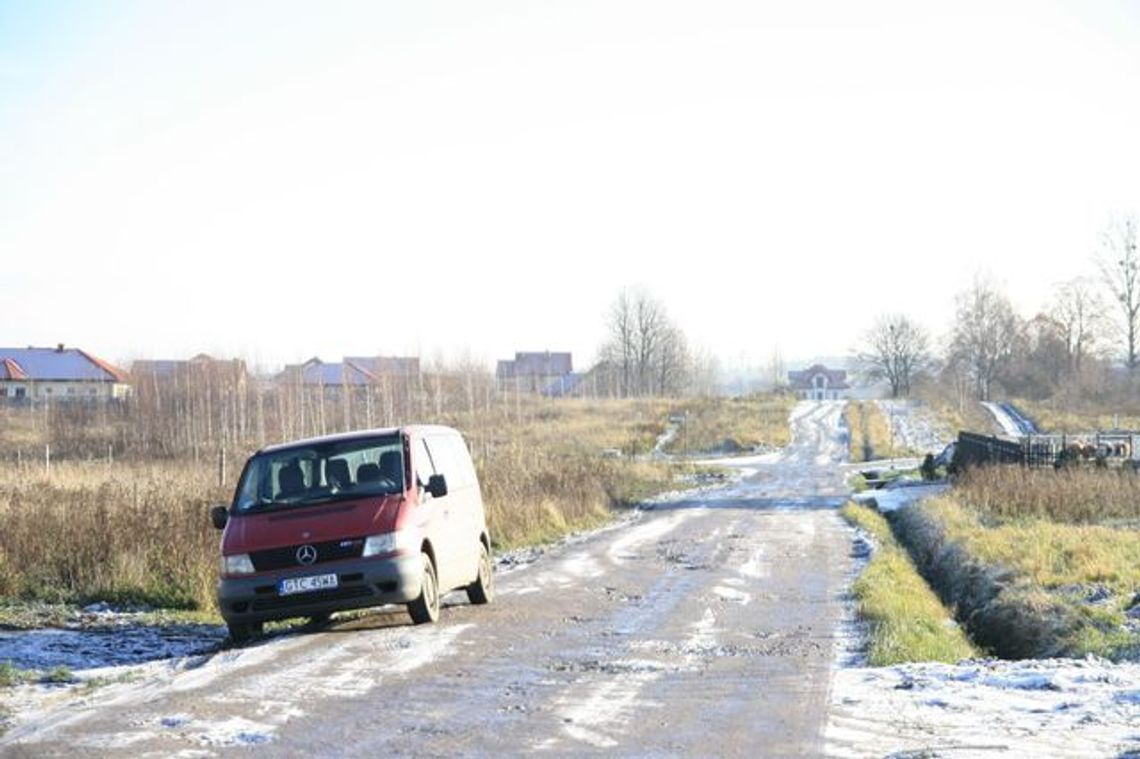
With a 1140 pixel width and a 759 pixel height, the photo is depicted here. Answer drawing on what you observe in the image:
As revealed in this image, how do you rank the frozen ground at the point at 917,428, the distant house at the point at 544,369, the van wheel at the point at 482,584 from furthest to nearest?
the distant house at the point at 544,369
the frozen ground at the point at 917,428
the van wheel at the point at 482,584

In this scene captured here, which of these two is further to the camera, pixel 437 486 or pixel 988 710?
pixel 437 486

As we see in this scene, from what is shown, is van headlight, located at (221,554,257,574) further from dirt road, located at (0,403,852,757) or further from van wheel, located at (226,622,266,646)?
dirt road, located at (0,403,852,757)

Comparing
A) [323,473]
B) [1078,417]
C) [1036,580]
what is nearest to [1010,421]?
[1078,417]

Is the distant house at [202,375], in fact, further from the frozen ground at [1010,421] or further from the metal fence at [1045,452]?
the frozen ground at [1010,421]

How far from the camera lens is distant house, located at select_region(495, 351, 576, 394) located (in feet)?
530

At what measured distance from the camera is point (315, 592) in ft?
40.3

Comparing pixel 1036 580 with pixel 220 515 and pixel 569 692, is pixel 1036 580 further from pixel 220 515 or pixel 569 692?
pixel 220 515

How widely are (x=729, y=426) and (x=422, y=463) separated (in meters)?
71.3

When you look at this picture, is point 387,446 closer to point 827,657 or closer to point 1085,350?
point 827,657

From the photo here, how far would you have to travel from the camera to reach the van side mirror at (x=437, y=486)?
13562mm

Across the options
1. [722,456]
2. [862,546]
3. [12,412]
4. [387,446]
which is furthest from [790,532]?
[12,412]

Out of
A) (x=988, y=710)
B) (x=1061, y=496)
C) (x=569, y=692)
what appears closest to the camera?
(x=988, y=710)

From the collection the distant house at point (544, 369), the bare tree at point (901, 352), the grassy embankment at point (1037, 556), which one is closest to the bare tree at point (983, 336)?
the bare tree at point (901, 352)

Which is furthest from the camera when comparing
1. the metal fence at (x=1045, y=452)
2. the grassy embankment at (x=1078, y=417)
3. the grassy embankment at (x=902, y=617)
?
the grassy embankment at (x=1078, y=417)
